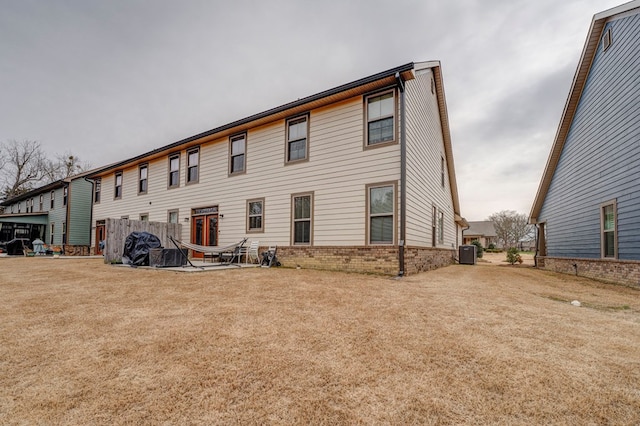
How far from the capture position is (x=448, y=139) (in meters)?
14.0

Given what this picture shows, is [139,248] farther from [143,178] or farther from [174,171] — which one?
[143,178]

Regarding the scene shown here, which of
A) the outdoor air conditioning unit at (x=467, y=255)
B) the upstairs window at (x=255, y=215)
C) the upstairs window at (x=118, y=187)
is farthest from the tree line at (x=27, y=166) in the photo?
the outdoor air conditioning unit at (x=467, y=255)

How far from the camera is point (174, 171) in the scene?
45.0ft

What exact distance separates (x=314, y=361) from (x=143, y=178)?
53.0ft

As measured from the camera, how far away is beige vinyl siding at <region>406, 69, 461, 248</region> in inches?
329

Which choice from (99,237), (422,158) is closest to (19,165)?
(99,237)

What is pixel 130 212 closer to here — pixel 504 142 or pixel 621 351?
pixel 621 351

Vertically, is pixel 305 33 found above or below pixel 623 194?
above

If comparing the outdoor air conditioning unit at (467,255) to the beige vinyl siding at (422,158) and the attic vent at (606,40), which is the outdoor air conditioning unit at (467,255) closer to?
the beige vinyl siding at (422,158)

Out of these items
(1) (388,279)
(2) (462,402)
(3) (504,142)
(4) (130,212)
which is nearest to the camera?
(2) (462,402)

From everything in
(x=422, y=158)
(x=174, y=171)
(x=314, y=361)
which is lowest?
(x=314, y=361)

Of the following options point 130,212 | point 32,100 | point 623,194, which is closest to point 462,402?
point 623,194

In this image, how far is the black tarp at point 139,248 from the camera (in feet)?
30.3

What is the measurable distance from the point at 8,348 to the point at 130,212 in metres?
15.2
